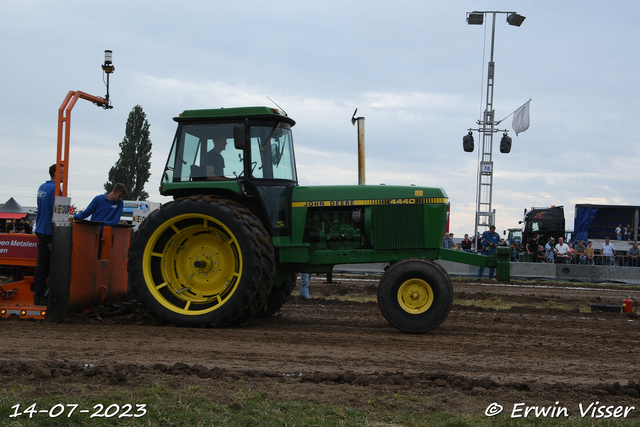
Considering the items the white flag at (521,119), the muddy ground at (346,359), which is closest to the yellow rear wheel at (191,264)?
the muddy ground at (346,359)

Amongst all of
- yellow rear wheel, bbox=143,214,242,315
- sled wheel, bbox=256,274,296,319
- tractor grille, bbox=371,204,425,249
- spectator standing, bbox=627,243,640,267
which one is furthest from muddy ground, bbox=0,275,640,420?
spectator standing, bbox=627,243,640,267

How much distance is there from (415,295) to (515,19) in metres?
17.2

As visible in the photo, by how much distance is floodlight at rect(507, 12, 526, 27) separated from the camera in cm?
2041

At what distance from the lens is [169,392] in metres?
3.58

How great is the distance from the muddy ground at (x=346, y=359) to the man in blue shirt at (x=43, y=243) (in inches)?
19.2

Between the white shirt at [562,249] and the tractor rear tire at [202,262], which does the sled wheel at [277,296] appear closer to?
the tractor rear tire at [202,262]

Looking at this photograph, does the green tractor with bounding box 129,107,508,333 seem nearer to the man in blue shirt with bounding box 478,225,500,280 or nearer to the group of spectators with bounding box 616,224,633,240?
the man in blue shirt with bounding box 478,225,500,280

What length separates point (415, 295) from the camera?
6477mm

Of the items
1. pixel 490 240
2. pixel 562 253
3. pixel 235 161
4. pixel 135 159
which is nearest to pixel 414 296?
pixel 235 161

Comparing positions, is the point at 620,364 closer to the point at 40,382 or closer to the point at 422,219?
the point at 422,219

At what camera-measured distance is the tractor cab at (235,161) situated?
670 centimetres

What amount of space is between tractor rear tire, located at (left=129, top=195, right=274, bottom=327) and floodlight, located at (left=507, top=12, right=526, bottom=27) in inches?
683

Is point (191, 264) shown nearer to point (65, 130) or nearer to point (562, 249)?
point (65, 130)

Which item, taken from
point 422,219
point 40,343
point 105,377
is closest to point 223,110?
point 422,219
